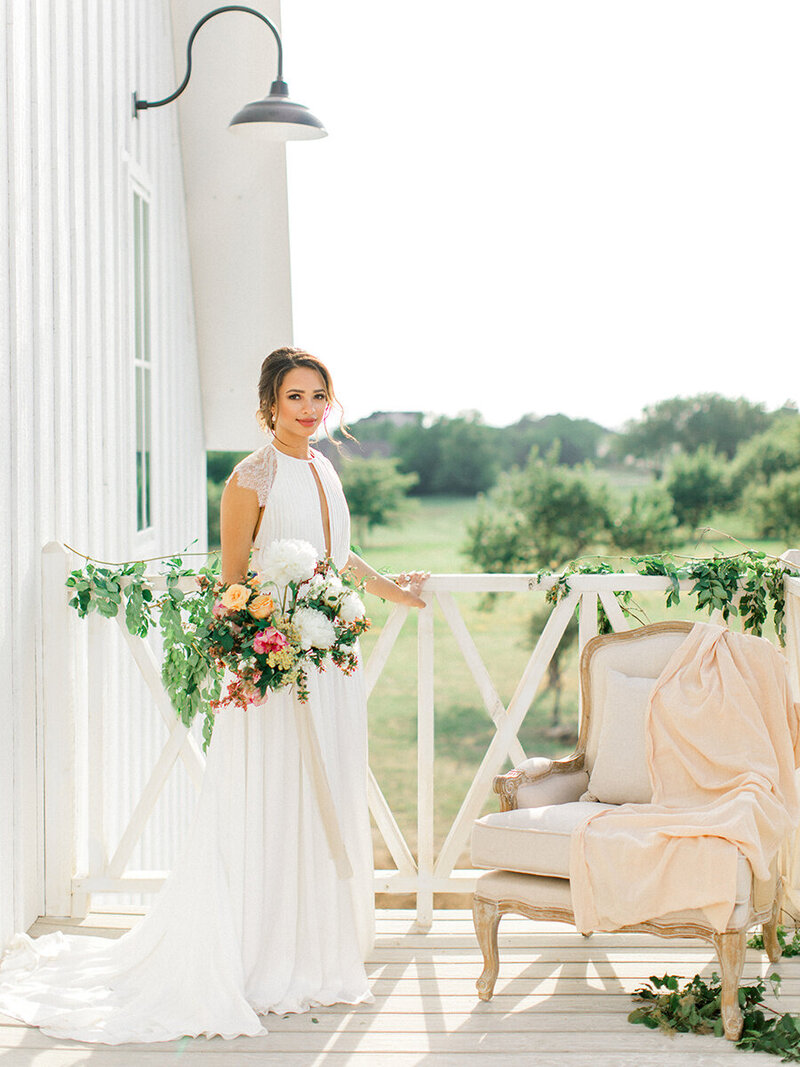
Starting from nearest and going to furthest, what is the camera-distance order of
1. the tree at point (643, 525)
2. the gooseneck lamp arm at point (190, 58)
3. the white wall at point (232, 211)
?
the gooseneck lamp arm at point (190, 58)
the white wall at point (232, 211)
the tree at point (643, 525)

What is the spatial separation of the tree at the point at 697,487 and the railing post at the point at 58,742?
15.1 metres

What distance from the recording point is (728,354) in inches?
775

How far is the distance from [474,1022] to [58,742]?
156 cm

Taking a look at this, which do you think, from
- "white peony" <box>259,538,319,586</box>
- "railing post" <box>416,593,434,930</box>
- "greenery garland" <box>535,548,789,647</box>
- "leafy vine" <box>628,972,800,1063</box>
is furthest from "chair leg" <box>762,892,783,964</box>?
"white peony" <box>259,538,319,586</box>

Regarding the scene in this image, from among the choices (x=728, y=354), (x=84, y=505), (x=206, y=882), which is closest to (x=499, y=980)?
(x=206, y=882)

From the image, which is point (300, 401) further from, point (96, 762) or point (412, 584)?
point (96, 762)

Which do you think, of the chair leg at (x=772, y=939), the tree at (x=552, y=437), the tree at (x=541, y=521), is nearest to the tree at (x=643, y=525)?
the tree at (x=541, y=521)

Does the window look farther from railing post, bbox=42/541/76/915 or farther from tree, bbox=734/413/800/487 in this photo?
tree, bbox=734/413/800/487

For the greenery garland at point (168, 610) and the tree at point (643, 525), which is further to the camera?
the tree at point (643, 525)

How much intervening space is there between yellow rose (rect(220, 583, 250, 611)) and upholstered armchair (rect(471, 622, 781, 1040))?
3.02ft

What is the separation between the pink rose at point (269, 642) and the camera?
2818 mm

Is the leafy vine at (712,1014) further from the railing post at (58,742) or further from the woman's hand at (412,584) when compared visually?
the railing post at (58,742)

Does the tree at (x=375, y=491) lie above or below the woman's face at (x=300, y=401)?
below

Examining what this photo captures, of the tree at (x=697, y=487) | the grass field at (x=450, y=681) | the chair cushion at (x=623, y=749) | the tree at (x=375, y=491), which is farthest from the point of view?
the tree at (x=375, y=491)
